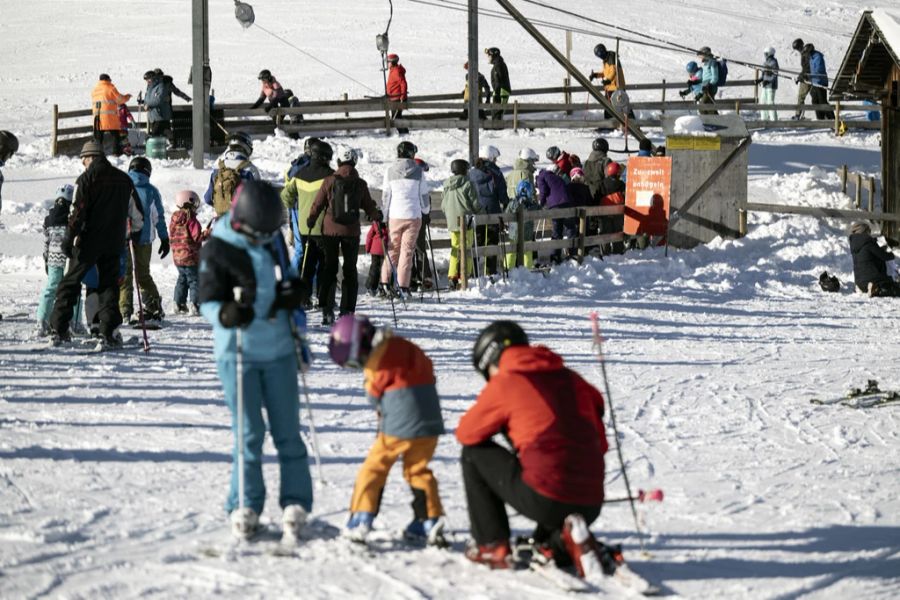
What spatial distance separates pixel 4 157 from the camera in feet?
37.5

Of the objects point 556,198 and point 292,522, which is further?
point 556,198

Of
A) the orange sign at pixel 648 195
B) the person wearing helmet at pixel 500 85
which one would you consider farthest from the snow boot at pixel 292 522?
the person wearing helmet at pixel 500 85

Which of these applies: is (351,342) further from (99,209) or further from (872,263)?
(872,263)

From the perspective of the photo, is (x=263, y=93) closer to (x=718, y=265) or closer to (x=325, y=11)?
(x=718, y=265)

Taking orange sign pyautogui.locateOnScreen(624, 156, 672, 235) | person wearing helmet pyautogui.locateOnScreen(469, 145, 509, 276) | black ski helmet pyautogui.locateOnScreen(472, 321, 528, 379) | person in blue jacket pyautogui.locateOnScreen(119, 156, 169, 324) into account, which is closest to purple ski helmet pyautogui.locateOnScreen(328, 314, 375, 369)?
black ski helmet pyautogui.locateOnScreen(472, 321, 528, 379)

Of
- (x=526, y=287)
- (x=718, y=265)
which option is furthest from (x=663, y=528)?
(x=718, y=265)

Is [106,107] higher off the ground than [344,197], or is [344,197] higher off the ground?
[106,107]

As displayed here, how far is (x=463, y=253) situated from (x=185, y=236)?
4060mm

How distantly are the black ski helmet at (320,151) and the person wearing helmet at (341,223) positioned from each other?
29cm

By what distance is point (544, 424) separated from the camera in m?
5.90

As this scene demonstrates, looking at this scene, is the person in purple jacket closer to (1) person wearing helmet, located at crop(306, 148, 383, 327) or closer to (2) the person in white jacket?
(2) the person in white jacket

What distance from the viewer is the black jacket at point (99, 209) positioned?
443 inches

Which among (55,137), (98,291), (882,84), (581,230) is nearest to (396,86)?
(55,137)

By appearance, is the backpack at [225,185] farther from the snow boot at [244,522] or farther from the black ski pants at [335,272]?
the snow boot at [244,522]
